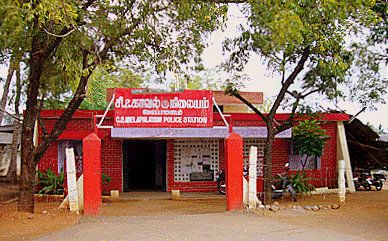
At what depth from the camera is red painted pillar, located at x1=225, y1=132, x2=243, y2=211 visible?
11.2m

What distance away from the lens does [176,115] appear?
12.4 meters

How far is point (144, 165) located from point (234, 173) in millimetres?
9922

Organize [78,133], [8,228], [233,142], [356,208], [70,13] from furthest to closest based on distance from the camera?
[78,133], [356,208], [233,142], [8,228], [70,13]

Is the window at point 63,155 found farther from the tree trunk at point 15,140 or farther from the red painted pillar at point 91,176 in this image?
the red painted pillar at point 91,176

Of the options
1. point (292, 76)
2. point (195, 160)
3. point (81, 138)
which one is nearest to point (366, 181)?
point (195, 160)

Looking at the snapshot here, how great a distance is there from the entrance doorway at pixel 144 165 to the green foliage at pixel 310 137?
14.9 ft

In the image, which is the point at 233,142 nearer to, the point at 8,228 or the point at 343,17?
the point at 343,17

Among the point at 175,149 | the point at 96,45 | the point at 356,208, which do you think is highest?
the point at 96,45

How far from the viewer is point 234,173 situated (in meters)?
11.3

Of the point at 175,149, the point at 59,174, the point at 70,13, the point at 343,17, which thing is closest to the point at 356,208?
the point at 343,17

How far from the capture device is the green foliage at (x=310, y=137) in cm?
1576

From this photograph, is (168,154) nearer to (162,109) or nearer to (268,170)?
(162,109)

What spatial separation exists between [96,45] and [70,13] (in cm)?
254

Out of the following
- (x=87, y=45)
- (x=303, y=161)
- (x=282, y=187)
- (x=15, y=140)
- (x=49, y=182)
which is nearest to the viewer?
(x=87, y=45)
